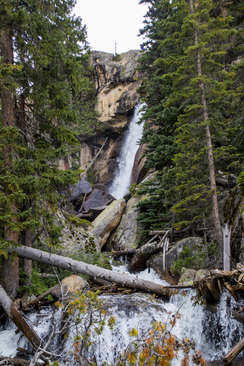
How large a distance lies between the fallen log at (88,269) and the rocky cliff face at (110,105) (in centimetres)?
2378

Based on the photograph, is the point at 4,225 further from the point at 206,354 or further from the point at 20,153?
the point at 206,354

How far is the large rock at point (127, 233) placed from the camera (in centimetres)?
1681

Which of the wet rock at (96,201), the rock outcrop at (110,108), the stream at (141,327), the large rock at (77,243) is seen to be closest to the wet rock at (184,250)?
the large rock at (77,243)

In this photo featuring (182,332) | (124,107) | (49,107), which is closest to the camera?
(182,332)

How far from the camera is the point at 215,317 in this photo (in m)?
6.46

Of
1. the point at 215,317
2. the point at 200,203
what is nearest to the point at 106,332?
the point at 215,317

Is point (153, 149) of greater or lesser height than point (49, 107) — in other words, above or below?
below

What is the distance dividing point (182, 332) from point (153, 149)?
11.6m

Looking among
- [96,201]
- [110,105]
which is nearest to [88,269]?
[96,201]

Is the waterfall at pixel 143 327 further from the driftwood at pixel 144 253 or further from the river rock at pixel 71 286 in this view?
the driftwood at pixel 144 253

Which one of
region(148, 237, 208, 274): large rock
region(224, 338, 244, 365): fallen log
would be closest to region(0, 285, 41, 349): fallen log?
region(224, 338, 244, 365): fallen log

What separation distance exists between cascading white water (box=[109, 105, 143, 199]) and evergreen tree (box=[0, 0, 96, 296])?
20.1 meters

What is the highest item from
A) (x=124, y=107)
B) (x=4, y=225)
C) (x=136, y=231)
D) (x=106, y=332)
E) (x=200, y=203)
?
(x=124, y=107)

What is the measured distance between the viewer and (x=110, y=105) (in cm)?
3341
